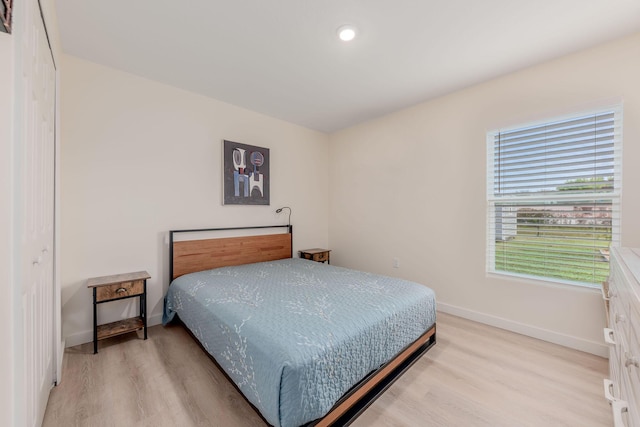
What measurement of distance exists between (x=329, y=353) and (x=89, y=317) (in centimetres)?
233

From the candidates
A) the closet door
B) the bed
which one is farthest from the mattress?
the closet door

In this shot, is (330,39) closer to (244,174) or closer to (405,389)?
(244,174)

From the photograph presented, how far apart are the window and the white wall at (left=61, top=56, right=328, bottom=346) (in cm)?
281

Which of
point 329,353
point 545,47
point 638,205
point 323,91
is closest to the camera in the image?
point 329,353

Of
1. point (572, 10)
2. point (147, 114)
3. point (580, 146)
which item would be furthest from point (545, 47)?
point (147, 114)

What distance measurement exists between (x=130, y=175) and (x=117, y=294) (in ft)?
3.61

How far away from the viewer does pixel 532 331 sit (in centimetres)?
245

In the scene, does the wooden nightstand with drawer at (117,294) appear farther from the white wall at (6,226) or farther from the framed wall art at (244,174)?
the white wall at (6,226)

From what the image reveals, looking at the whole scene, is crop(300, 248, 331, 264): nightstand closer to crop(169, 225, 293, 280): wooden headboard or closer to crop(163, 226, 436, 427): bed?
Result: crop(169, 225, 293, 280): wooden headboard

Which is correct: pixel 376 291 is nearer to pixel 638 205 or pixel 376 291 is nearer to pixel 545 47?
pixel 638 205

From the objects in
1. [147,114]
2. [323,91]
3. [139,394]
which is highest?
[323,91]

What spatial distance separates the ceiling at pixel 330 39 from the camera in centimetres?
173

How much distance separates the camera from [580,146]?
88.4 inches

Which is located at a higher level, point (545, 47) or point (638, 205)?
point (545, 47)
